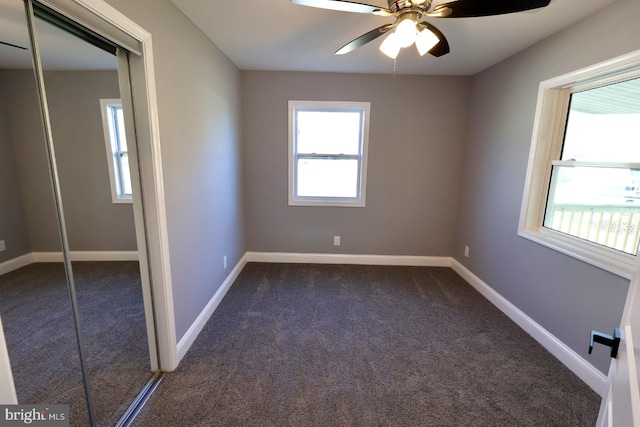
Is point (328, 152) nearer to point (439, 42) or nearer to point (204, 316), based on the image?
point (439, 42)

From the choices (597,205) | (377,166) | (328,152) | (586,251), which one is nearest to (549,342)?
(586,251)

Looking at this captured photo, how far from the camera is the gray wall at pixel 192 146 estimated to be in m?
1.74

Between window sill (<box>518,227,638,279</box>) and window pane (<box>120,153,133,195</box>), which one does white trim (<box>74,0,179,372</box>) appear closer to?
window pane (<box>120,153,133,195</box>)

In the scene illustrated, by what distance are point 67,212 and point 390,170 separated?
3.13 metres

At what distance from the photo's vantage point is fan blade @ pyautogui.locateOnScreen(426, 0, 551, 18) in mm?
1247

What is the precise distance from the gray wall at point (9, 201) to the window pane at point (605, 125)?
10.7 ft

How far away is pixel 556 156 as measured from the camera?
2289 millimetres

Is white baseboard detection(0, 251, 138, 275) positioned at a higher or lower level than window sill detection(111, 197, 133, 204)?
lower

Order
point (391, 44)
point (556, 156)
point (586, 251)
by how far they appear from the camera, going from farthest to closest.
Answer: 1. point (556, 156)
2. point (586, 251)
3. point (391, 44)

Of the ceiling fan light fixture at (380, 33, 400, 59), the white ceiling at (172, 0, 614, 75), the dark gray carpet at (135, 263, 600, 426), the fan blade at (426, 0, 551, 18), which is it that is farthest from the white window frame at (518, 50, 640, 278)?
the ceiling fan light fixture at (380, 33, 400, 59)

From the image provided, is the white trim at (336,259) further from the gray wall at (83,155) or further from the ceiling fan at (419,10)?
the ceiling fan at (419,10)

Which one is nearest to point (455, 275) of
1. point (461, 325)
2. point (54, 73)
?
point (461, 325)

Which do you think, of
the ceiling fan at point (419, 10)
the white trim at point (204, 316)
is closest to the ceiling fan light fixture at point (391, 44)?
the ceiling fan at point (419, 10)

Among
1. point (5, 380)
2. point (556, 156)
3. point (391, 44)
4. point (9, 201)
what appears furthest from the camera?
point (556, 156)
